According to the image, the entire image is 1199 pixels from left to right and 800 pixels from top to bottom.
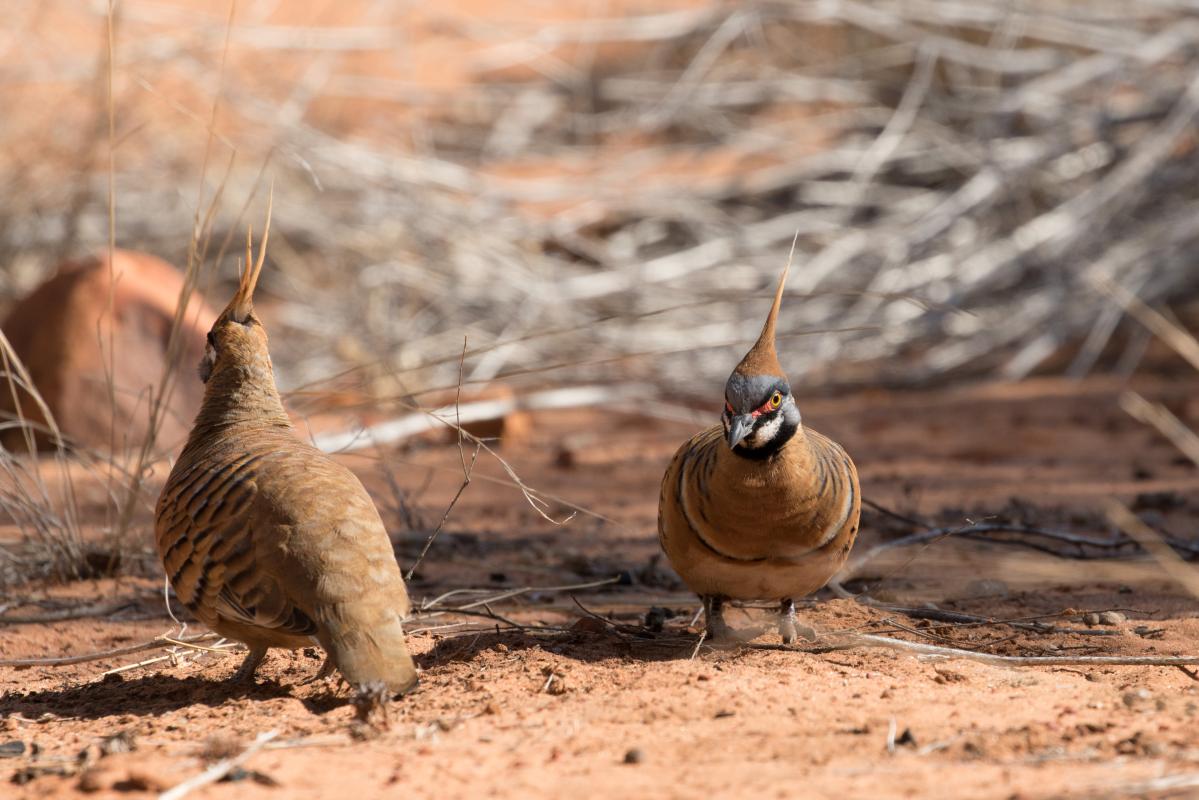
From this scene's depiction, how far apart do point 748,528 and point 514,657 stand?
30.8 inches

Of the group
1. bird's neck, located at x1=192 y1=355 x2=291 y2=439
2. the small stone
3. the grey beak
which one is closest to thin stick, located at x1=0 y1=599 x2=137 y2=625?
bird's neck, located at x1=192 y1=355 x2=291 y2=439

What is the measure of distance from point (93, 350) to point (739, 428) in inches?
203

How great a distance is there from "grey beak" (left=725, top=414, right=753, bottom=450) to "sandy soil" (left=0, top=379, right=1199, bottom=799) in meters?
0.64

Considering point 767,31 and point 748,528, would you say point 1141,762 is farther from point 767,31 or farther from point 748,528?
point 767,31

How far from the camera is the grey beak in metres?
3.56

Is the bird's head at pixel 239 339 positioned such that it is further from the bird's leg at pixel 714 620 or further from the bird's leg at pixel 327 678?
the bird's leg at pixel 714 620

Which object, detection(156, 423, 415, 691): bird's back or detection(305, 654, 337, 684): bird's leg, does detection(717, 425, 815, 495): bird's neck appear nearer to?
detection(156, 423, 415, 691): bird's back

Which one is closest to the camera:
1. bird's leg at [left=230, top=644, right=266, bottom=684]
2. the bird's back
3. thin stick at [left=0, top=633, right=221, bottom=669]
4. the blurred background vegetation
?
the bird's back

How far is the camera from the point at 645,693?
345 cm

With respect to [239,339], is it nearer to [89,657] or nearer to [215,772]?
[89,657]

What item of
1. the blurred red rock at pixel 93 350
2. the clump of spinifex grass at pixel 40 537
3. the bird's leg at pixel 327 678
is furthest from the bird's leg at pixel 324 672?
the blurred red rock at pixel 93 350

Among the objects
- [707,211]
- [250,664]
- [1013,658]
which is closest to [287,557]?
[250,664]

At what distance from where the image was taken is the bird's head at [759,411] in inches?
142

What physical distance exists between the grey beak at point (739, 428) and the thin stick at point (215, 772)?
4.57 feet
